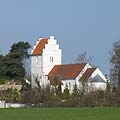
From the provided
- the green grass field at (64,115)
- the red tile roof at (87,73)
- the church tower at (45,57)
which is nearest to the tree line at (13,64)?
the church tower at (45,57)

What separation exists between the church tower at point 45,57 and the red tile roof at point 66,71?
1580mm

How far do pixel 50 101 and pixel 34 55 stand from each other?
40385 millimetres

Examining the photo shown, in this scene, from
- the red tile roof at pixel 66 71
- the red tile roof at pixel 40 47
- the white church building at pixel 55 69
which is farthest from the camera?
the red tile roof at pixel 40 47

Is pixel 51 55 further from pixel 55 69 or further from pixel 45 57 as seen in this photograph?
pixel 55 69

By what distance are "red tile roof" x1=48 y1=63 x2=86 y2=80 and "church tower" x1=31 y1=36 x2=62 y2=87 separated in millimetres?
1580

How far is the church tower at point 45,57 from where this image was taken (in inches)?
4242

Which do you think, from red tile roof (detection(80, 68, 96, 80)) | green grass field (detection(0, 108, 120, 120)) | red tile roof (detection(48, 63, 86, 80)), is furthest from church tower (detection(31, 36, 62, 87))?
green grass field (detection(0, 108, 120, 120))

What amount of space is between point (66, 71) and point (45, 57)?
729cm

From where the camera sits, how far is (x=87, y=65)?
96938 mm

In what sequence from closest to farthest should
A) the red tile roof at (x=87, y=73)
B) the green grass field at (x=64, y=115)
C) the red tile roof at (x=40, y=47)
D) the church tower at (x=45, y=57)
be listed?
the green grass field at (x=64, y=115), the red tile roof at (x=87, y=73), the church tower at (x=45, y=57), the red tile roof at (x=40, y=47)

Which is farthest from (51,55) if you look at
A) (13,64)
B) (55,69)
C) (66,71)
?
(13,64)

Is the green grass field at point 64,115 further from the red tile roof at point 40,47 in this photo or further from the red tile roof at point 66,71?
the red tile roof at point 40,47

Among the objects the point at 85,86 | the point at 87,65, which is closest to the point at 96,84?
the point at 87,65

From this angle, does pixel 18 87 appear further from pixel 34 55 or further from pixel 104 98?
pixel 104 98
